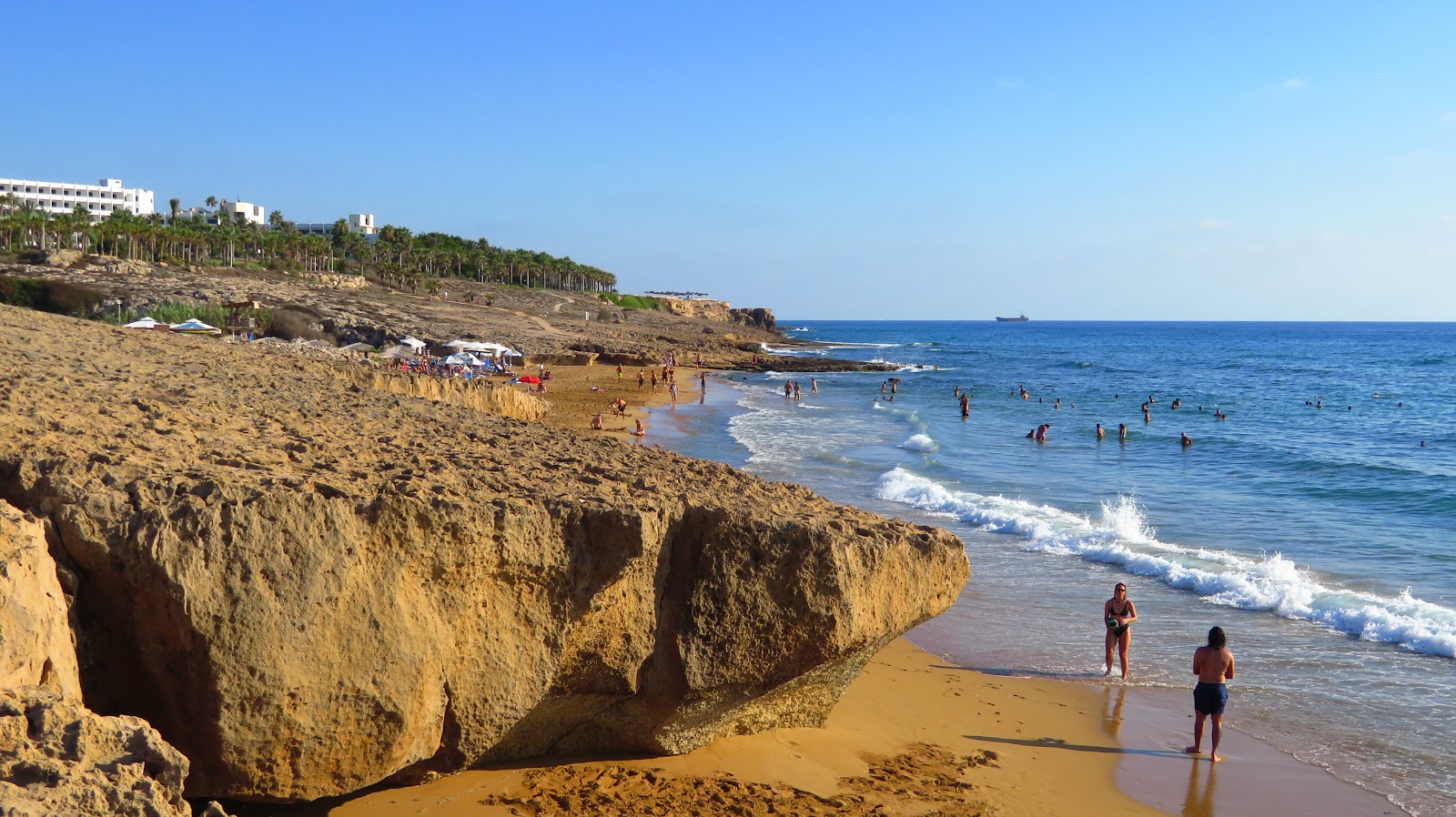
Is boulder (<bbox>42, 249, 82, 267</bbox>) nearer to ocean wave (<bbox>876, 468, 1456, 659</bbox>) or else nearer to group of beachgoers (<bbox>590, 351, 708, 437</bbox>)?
group of beachgoers (<bbox>590, 351, 708, 437</bbox>)

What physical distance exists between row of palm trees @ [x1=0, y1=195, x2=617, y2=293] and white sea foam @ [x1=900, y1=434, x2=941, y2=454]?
5654cm

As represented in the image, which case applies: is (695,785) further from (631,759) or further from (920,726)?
(920,726)

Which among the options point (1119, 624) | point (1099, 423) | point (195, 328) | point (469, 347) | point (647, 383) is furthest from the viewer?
point (647, 383)

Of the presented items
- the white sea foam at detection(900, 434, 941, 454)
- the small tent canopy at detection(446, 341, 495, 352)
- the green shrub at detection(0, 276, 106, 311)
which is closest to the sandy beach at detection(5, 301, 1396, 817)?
the white sea foam at detection(900, 434, 941, 454)

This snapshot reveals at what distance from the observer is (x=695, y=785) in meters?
6.57

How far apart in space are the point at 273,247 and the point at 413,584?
8952 centimetres

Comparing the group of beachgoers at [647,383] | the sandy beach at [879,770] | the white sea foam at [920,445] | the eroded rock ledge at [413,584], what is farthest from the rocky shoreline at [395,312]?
the eroded rock ledge at [413,584]

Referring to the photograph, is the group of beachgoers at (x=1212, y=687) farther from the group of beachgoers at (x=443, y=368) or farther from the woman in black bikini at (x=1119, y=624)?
the group of beachgoers at (x=443, y=368)

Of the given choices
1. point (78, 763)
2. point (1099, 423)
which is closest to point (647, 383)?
point (1099, 423)

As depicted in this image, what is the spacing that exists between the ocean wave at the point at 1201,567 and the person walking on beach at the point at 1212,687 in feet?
15.3

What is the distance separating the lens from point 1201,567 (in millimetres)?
15914

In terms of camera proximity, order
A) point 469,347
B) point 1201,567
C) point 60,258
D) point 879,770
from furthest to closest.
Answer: point 60,258
point 469,347
point 1201,567
point 879,770

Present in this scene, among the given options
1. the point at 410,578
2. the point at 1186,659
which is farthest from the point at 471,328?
the point at 410,578

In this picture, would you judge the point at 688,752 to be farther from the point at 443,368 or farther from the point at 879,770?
the point at 443,368
